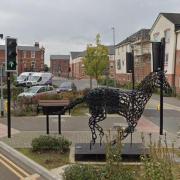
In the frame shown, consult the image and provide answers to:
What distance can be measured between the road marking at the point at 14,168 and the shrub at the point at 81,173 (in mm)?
1731

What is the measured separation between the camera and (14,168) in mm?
13250

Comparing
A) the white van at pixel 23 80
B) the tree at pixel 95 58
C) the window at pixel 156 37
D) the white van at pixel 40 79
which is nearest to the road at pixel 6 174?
the tree at pixel 95 58

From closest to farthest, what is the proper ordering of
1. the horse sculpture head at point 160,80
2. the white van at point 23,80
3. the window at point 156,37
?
the horse sculpture head at point 160,80 → the window at point 156,37 → the white van at point 23,80

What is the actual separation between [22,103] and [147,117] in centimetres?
761

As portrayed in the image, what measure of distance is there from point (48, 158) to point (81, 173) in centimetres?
365

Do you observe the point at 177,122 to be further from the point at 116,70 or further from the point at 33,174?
the point at 116,70

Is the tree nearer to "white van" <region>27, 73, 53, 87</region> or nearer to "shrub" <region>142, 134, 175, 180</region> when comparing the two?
"white van" <region>27, 73, 53, 87</region>

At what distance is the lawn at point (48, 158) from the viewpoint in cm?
1352

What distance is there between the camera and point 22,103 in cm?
3008

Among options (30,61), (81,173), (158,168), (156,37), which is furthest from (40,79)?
(30,61)

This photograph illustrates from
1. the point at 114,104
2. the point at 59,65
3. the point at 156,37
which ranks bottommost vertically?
the point at 114,104

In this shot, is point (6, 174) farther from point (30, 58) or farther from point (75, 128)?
point (30, 58)

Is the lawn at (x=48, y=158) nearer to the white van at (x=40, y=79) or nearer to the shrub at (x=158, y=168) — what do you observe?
the shrub at (x=158, y=168)

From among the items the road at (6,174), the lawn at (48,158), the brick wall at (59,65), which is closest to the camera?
the road at (6,174)
